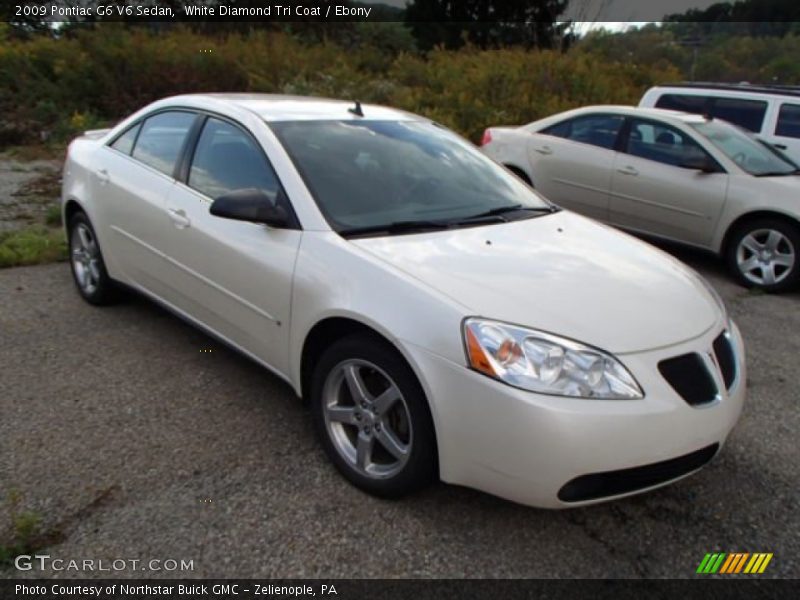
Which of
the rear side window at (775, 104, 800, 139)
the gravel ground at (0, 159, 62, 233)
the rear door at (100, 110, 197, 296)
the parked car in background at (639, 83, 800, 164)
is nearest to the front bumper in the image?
the rear door at (100, 110, 197, 296)

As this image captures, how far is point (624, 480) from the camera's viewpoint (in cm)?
A: 231

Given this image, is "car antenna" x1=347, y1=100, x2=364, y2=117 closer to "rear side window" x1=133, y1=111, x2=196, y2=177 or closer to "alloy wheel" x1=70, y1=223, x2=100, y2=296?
"rear side window" x1=133, y1=111, x2=196, y2=177

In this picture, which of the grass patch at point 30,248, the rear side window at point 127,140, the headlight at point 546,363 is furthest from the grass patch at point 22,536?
→ the grass patch at point 30,248

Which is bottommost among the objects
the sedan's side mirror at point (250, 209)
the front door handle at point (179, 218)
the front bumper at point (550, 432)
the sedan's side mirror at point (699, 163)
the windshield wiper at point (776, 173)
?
the front bumper at point (550, 432)

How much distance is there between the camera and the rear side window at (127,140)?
425 centimetres

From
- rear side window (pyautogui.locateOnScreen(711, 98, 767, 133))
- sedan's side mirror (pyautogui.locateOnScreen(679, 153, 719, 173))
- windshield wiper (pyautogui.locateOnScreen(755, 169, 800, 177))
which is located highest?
rear side window (pyautogui.locateOnScreen(711, 98, 767, 133))

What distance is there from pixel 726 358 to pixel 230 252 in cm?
220

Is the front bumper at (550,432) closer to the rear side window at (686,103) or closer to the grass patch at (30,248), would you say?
the grass patch at (30,248)

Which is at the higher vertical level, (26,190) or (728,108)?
(728,108)

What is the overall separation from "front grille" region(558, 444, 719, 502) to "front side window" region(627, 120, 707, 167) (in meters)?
4.70

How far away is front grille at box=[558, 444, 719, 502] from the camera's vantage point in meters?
2.27

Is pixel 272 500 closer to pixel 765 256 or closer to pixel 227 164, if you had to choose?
pixel 227 164

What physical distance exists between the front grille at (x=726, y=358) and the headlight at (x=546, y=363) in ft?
1.75

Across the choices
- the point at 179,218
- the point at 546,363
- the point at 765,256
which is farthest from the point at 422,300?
the point at 765,256
